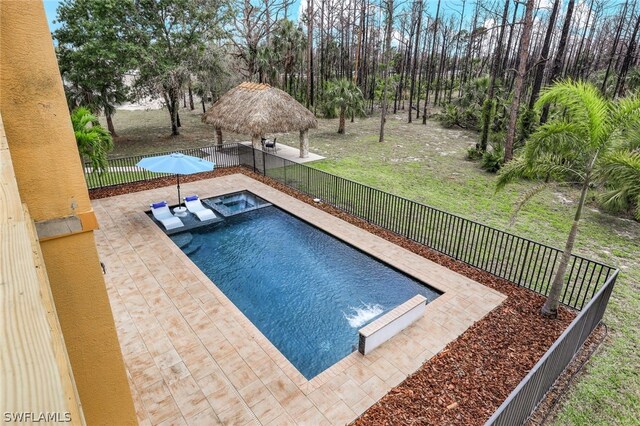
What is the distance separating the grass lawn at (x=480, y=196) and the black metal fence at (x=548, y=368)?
36 cm

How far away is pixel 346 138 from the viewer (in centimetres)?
2186

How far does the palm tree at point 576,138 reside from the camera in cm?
543

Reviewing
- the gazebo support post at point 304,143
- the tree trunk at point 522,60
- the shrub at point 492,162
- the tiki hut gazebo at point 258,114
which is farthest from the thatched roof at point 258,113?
the tree trunk at point 522,60

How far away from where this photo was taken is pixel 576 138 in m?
5.84

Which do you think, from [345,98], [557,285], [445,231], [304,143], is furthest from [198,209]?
[345,98]

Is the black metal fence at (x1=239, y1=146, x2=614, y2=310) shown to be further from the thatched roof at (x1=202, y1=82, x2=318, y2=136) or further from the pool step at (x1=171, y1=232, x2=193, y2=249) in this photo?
the pool step at (x1=171, y1=232, x2=193, y2=249)

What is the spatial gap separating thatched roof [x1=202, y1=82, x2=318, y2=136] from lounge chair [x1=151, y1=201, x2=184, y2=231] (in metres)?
6.46

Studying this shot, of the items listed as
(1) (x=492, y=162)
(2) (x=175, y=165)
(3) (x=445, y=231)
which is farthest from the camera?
(1) (x=492, y=162)

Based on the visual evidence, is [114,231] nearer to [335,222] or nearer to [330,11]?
[335,222]

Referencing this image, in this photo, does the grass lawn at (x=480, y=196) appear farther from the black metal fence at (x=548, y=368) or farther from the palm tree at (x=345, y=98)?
the palm tree at (x=345, y=98)

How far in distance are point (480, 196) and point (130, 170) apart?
42.0 feet

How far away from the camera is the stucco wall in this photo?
195 centimetres

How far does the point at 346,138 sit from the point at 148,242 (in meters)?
15.1

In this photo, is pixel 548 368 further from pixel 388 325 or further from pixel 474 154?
→ pixel 474 154
